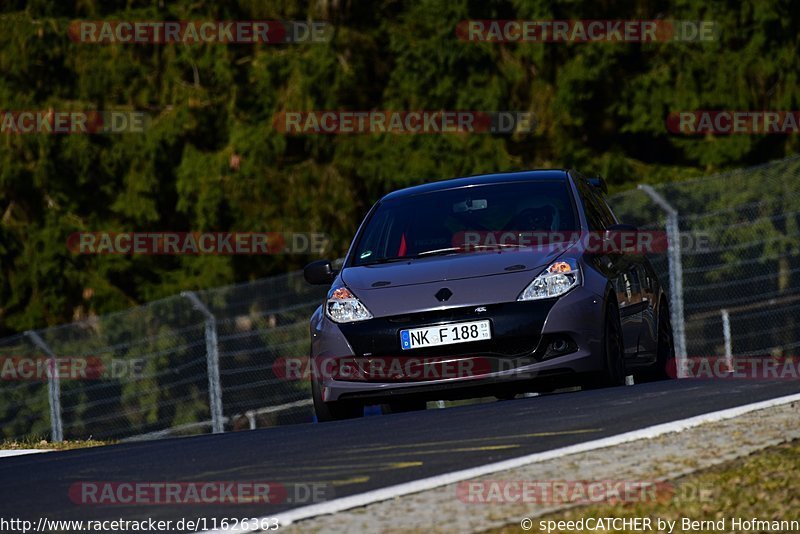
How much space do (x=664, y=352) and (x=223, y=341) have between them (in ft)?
21.8

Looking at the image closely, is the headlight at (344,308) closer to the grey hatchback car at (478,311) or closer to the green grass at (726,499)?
the grey hatchback car at (478,311)

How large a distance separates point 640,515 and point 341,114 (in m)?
25.1

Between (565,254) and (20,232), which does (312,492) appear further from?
(20,232)

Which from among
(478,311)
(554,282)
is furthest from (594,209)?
(478,311)

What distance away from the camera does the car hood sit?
10.2 metres

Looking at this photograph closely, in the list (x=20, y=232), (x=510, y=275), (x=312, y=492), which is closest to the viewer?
(x=312, y=492)

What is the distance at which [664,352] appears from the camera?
40.5ft

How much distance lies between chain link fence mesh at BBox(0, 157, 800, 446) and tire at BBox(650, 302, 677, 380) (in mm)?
3952

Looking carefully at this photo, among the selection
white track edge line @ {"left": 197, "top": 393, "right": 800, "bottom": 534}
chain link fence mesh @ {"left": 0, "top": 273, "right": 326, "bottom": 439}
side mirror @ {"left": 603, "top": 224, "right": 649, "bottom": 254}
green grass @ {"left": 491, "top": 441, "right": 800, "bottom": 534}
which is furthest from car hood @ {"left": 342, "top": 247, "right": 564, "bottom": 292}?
chain link fence mesh @ {"left": 0, "top": 273, "right": 326, "bottom": 439}

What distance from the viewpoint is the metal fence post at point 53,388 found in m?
17.2

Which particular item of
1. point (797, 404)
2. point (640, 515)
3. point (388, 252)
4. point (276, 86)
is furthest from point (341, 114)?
point (640, 515)

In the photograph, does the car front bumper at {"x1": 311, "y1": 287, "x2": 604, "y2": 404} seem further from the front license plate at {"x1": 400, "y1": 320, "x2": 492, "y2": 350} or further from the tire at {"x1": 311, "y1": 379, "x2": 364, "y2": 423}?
the tire at {"x1": 311, "y1": 379, "x2": 364, "y2": 423}

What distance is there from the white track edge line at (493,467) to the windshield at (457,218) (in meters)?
3.50

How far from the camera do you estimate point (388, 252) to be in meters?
11.2
